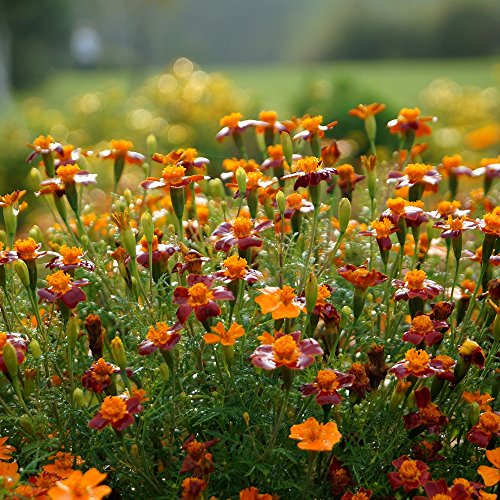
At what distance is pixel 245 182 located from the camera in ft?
4.32

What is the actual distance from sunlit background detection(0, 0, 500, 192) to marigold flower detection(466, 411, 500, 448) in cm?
75

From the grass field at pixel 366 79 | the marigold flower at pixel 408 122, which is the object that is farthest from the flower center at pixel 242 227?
the grass field at pixel 366 79

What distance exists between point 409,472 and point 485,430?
0.14 metres

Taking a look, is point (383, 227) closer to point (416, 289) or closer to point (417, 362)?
point (416, 289)

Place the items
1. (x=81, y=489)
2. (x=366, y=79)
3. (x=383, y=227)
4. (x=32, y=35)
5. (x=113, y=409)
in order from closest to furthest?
(x=81, y=489), (x=113, y=409), (x=383, y=227), (x=366, y=79), (x=32, y=35)

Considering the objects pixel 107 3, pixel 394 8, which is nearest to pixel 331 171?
pixel 394 8

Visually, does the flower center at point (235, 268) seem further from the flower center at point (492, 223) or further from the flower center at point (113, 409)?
the flower center at point (492, 223)

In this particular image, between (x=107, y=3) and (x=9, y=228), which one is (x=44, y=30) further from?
(x=9, y=228)

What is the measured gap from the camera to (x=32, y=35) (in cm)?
2327

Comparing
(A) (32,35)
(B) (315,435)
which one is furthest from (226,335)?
(A) (32,35)

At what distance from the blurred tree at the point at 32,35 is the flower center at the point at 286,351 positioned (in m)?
21.2

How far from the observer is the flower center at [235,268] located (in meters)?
1.11

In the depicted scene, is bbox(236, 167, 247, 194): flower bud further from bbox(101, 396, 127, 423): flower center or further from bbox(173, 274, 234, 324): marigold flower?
bbox(101, 396, 127, 423): flower center

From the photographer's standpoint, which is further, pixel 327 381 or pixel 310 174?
pixel 310 174
